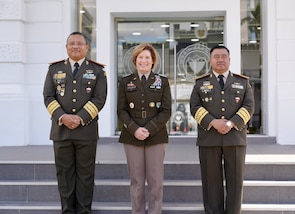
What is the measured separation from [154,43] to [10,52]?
311 cm

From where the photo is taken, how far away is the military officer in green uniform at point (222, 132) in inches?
158

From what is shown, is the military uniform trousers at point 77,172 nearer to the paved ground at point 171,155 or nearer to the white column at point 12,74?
the paved ground at point 171,155

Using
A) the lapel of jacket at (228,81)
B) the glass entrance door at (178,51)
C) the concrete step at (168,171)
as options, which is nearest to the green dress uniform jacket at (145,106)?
the lapel of jacket at (228,81)

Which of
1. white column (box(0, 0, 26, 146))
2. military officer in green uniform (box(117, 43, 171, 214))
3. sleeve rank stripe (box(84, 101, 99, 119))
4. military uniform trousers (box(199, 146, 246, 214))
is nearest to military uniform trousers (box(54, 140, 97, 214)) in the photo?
sleeve rank stripe (box(84, 101, 99, 119))

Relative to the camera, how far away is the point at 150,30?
9016 mm

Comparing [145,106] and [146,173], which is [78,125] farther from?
[146,173]

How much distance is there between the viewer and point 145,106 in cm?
409

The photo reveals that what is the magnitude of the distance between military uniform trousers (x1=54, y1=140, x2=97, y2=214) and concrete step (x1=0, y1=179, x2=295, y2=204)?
663 millimetres

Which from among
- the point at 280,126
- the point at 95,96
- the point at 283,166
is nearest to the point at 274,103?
the point at 280,126

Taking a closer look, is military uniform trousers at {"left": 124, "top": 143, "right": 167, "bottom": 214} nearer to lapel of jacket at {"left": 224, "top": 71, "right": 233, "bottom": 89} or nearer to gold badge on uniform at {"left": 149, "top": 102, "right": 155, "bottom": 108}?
gold badge on uniform at {"left": 149, "top": 102, "right": 155, "bottom": 108}

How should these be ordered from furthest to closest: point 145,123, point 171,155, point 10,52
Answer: point 10,52
point 171,155
point 145,123

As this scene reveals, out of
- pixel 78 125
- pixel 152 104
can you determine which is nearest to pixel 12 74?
pixel 78 125

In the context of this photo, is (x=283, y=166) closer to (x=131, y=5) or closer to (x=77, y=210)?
(x=77, y=210)

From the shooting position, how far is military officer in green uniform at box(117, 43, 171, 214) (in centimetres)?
404
